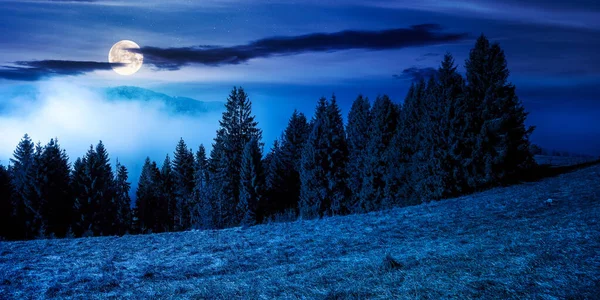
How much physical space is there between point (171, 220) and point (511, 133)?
65378 millimetres

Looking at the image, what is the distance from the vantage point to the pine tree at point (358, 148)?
163 feet

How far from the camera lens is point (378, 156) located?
45.5 metres

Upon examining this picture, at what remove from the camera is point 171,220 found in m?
76.0

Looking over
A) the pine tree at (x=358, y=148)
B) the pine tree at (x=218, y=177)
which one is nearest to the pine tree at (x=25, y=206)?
the pine tree at (x=218, y=177)

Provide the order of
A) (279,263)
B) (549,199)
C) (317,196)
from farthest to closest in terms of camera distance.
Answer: (317,196) → (549,199) → (279,263)

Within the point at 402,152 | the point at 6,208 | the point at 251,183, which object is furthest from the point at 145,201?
the point at 402,152

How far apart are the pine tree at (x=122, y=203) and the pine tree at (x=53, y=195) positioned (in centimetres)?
670

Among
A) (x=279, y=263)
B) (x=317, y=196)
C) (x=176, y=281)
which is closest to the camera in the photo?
(x=176, y=281)

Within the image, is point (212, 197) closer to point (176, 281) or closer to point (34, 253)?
point (34, 253)

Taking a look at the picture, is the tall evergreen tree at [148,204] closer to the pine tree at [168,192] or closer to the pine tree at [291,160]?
the pine tree at [168,192]

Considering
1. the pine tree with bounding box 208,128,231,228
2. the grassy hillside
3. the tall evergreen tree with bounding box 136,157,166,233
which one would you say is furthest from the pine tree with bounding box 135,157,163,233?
the grassy hillside

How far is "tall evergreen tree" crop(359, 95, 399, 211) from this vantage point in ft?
149

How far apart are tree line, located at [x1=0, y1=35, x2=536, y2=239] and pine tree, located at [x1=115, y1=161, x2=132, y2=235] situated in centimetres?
32

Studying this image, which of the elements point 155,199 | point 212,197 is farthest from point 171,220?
point 212,197
